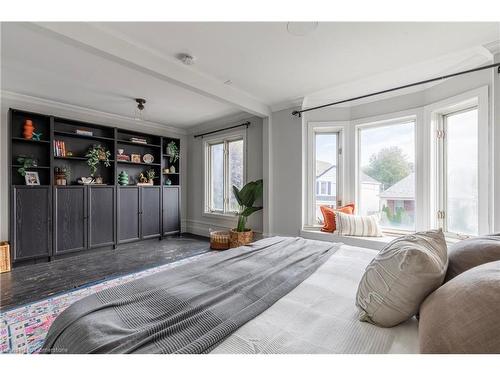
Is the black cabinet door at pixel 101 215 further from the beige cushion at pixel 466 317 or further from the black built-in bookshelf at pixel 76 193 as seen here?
the beige cushion at pixel 466 317

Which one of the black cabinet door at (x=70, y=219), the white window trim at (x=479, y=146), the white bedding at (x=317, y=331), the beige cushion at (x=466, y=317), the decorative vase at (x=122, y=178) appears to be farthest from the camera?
the decorative vase at (x=122, y=178)

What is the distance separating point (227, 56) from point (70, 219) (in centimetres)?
343

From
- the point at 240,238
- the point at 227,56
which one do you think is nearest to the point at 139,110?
the point at 227,56

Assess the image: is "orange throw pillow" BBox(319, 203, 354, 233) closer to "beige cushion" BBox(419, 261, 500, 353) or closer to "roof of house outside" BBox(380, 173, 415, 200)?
"roof of house outside" BBox(380, 173, 415, 200)

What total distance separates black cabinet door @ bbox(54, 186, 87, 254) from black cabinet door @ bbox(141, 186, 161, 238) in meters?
0.98

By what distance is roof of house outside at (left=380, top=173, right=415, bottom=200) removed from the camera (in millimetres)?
3016

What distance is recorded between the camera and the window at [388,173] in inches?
120

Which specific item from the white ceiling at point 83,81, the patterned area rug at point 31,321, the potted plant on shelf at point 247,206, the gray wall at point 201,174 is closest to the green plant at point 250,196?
the potted plant on shelf at point 247,206

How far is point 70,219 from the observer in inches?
142

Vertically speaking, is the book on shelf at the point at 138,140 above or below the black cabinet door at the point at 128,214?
above

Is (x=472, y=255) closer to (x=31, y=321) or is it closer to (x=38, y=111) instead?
(x=31, y=321)

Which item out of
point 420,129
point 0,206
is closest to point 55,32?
point 0,206

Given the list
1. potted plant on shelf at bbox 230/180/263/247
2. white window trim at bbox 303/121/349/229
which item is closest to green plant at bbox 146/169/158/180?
potted plant on shelf at bbox 230/180/263/247

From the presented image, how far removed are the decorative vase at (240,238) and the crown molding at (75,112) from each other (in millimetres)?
2909
